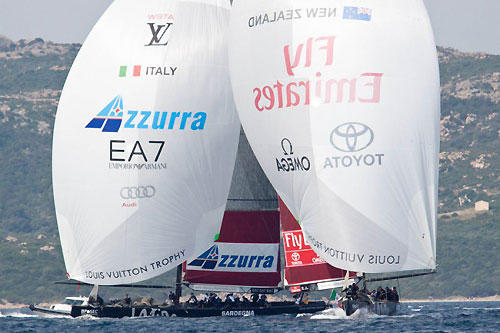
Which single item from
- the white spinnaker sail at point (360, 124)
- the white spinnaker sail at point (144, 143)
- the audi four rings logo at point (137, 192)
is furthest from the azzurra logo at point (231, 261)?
the white spinnaker sail at point (360, 124)

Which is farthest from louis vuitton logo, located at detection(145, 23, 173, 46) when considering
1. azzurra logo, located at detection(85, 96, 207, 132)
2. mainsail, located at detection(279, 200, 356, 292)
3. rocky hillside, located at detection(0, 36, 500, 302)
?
rocky hillside, located at detection(0, 36, 500, 302)

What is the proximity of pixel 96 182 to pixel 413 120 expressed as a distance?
15.3m

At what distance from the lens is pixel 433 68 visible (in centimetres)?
4838

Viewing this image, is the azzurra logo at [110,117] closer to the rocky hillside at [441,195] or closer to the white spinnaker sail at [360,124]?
the white spinnaker sail at [360,124]

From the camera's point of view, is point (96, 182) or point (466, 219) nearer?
point (96, 182)

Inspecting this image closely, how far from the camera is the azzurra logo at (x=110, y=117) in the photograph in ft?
179

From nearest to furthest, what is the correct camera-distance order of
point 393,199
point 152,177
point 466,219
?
point 393,199
point 152,177
point 466,219

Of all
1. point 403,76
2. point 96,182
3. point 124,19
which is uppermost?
point 124,19

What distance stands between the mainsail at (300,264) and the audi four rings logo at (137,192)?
6.14 meters

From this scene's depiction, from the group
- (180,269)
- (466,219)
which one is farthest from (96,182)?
(466,219)

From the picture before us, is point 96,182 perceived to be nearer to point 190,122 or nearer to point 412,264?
point 190,122

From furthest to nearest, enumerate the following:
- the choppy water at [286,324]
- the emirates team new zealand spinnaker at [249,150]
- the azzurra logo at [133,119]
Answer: the azzurra logo at [133,119]
the choppy water at [286,324]
the emirates team new zealand spinnaker at [249,150]

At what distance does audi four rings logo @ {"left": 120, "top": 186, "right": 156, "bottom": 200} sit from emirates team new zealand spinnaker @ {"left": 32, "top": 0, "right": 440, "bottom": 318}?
0.05 m

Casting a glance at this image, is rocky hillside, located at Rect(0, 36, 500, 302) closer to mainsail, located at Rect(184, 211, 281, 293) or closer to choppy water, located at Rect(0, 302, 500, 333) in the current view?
mainsail, located at Rect(184, 211, 281, 293)
